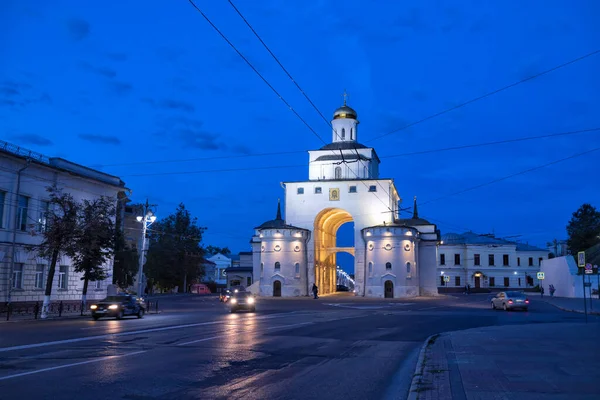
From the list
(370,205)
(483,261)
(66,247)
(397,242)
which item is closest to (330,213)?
(370,205)

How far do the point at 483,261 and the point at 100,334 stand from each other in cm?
8406

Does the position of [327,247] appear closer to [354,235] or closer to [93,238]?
[354,235]

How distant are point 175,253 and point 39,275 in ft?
160

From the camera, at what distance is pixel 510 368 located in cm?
995

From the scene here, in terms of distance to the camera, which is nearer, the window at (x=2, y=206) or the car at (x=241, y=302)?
the window at (x=2, y=206)

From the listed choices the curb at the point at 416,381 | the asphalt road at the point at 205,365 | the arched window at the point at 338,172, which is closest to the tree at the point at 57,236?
the asphalt road at the point at 205,365

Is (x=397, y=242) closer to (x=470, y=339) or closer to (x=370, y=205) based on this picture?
(x=370, y=205)

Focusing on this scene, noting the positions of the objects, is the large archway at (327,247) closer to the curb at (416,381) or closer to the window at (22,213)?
the window at (22,213)

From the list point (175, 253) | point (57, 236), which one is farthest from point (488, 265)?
point (57, 236)

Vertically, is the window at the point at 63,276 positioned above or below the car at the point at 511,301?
above

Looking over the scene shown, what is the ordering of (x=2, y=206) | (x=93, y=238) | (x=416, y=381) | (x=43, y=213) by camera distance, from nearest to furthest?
(x=416, y=381) → (x=2, y=206) → (x=93, y=238) → (x=43, y=213)

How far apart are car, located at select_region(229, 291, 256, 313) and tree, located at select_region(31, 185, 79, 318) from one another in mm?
9743

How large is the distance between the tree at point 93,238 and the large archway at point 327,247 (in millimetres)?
41159

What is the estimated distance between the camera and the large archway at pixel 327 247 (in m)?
74.9
